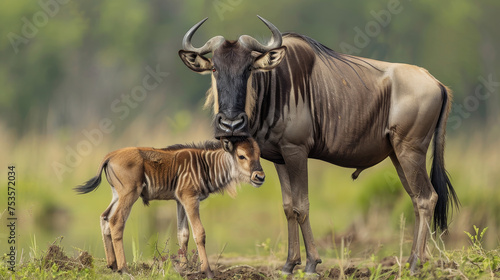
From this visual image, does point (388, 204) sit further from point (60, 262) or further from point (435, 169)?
point (60, 262)

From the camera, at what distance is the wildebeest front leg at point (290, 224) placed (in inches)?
330

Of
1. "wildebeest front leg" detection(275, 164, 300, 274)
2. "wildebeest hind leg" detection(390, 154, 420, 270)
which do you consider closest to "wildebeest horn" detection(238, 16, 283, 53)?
"wildebeest front leg" detection(275, 164, 300, 274)

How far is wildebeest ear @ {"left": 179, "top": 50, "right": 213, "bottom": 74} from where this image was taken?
7590 mm

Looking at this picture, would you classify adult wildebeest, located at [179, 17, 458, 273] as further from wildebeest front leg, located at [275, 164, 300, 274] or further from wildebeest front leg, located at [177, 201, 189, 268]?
wildebeest front leg, located at [177, 201, 189, 268]

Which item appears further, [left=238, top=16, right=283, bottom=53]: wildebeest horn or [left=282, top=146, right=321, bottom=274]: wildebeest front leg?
[left=282, top=146, right=321, bottom=274]: wildebeest front leg

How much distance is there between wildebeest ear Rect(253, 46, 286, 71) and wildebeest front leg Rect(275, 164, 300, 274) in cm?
135

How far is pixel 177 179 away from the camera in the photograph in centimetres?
789

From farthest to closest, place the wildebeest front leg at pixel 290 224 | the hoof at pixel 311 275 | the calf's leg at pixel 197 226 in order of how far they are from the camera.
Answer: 1. the wildebeest front leg at pixel 290 224
2. the hoof at pixel 311 275
3. the calf's leg at pixel 197 226

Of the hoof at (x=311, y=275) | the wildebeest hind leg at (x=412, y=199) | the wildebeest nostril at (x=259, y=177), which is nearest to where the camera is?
the wildebeest nostril at (x=259, y=177)

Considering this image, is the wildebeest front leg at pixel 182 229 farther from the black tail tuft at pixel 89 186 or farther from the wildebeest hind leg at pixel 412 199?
the wildebeest hind leg at pixel 412 199

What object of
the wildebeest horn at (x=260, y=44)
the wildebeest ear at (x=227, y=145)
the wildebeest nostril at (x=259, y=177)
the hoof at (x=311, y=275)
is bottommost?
the hoof at (x=311, y=275)

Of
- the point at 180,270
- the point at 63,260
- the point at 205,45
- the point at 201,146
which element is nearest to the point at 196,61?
the point at 205,45

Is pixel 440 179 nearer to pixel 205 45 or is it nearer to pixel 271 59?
pixel 271 59

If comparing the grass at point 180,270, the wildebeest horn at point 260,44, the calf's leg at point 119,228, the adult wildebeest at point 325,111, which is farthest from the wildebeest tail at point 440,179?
the calf's leg at point 119,228
